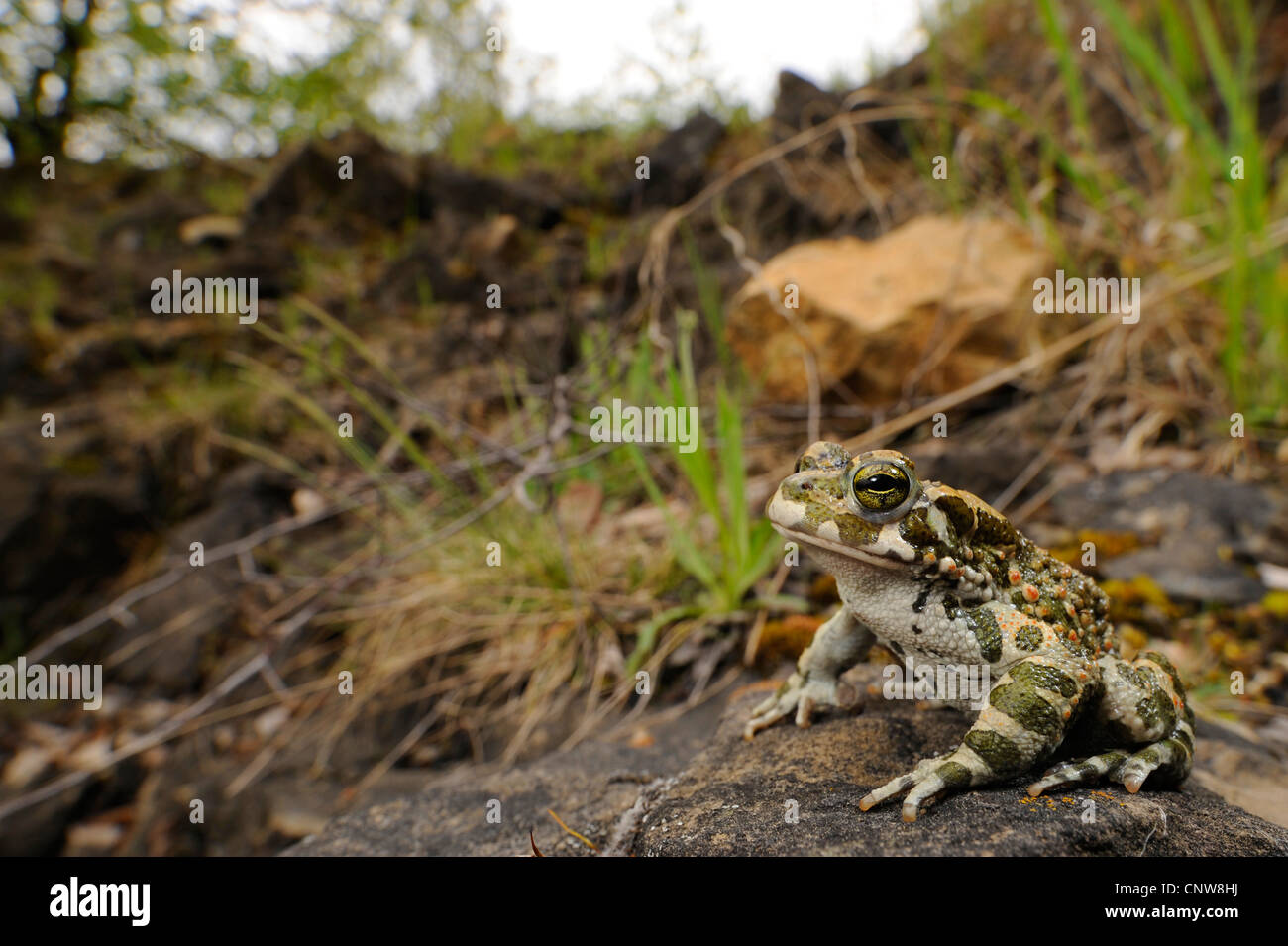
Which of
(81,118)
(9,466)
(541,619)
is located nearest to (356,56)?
(81,118)

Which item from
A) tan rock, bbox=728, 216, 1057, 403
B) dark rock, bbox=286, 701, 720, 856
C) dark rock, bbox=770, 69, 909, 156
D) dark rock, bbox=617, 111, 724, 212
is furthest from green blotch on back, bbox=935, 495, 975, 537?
dark rock, bbox=617, 111, 724, 212

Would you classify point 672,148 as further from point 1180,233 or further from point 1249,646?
point 1249,646

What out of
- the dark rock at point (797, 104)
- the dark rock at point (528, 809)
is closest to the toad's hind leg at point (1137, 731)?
the dark rock at point (528, 809)

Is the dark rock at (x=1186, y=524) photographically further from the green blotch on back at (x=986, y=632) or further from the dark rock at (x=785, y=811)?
the green blotch on back at (x=986, y=632)

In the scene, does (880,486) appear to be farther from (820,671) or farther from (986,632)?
(820,671)
